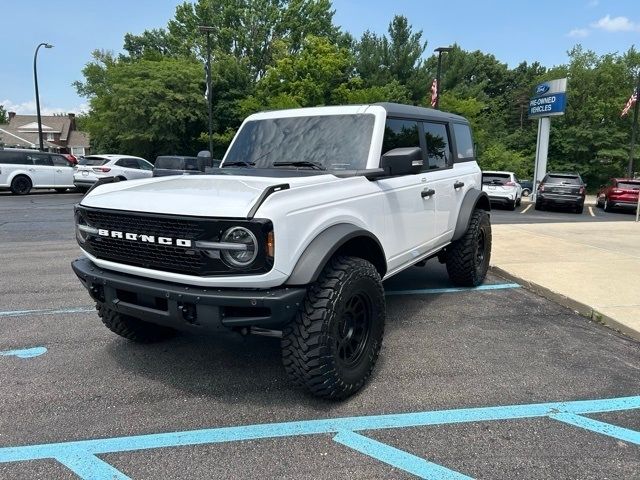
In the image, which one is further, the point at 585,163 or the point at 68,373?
the point at 585,163

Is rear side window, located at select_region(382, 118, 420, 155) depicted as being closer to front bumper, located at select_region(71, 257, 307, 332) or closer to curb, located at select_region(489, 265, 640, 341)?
front bumper, located at select_region(71, 257, 307, 332)

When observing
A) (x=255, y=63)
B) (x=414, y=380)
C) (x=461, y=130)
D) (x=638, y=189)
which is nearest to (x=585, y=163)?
(x=638, y=189)

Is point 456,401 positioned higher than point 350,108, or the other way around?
point 350,108

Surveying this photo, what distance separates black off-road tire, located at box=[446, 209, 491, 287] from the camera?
5.54 meters

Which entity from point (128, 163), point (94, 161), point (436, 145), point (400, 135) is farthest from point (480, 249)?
point (94, 161)


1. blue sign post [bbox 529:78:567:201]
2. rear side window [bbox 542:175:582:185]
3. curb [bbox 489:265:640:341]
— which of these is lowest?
curb [bbox 489:265:640:341]

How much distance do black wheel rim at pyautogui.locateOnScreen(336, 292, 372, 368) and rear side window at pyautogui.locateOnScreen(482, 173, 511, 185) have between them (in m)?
17.1

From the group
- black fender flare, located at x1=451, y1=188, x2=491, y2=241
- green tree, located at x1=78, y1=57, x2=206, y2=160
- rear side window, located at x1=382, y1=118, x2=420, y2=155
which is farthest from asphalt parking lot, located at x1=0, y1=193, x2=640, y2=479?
green tree, located at x1=78, y1=57, x2=206, y2=160

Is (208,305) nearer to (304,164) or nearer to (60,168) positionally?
(304,164)

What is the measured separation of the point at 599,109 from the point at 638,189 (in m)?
24.8

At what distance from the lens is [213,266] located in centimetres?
279

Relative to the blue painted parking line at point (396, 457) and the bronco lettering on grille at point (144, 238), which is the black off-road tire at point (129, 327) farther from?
the blue painted parking line at point (396, 457)

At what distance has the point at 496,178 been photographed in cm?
1950

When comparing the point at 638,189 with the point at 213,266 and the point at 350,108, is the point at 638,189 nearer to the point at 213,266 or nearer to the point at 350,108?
the point at 350,108
